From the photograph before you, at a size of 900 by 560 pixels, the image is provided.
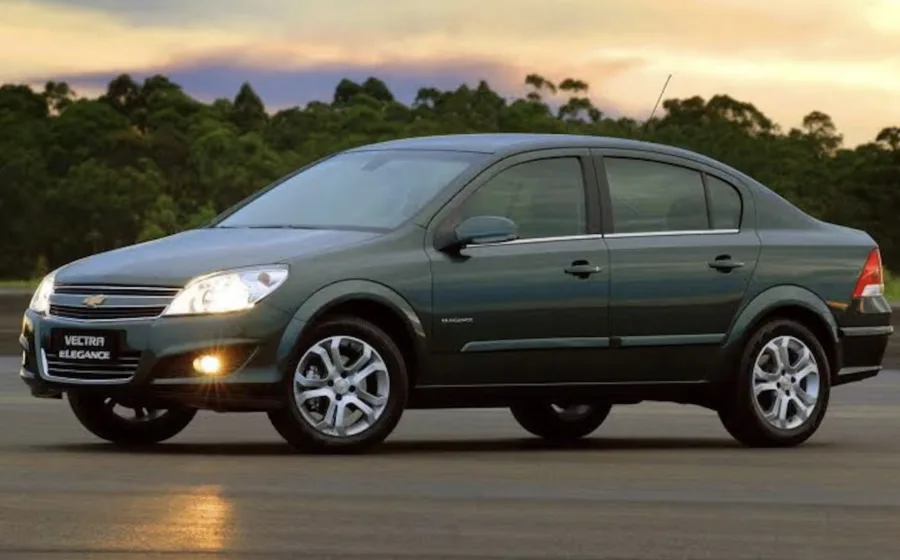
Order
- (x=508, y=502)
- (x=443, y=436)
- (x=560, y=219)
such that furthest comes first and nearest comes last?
1. (x=443, y=436)
2. (x=560, y=219)
3. (x=508, y=502)

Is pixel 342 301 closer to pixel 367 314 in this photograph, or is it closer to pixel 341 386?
pixel 367 314

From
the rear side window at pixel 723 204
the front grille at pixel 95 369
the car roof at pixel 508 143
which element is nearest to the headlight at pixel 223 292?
the front grille at pixel 95 369

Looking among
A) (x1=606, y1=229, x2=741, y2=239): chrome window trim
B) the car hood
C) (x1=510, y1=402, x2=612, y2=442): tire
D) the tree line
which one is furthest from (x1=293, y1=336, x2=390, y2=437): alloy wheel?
the tree line

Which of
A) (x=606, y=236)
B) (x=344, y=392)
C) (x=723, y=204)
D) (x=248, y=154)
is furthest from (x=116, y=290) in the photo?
(x=248, y=154)

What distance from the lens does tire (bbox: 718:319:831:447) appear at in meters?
15.5

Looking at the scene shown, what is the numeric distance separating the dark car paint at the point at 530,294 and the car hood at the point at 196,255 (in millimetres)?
11

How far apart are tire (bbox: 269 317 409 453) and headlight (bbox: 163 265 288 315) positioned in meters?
0.35

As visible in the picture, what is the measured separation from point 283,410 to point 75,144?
115740 mm

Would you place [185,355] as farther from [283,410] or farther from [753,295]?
[753,295]

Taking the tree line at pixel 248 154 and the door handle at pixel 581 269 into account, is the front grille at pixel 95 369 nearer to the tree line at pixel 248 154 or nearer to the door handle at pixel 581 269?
the door handle at pixel 581 269

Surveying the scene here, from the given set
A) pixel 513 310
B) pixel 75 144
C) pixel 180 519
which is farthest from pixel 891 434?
pixel 75 144

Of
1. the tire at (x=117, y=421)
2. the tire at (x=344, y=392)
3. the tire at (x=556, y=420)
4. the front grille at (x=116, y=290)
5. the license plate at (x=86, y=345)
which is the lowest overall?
the tire at (x=556, y=420)

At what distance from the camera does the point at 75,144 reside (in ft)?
421

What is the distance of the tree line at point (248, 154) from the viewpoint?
351 ft
